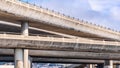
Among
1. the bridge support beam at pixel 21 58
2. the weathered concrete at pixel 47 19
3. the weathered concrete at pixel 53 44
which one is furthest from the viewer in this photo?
the weathered concrete at pixel 47 19

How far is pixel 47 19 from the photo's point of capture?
65.3m

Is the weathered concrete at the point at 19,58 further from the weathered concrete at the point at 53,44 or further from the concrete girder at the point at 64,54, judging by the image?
the concrete girder at the point at 64,54

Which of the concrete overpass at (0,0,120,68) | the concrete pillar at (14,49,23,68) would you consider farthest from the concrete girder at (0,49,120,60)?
the concrete pillar at (14,49,23,68)

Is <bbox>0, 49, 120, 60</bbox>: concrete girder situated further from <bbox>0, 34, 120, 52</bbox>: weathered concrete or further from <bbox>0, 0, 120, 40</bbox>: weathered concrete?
<bbox>0, 0, 120, 40</bbox>: weathered concrete

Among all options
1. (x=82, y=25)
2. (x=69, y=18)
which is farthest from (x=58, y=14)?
(x=82, y=25)

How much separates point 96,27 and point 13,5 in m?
26.8

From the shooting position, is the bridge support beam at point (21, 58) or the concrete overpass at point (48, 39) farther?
the bridge support beam at point (21, 58)

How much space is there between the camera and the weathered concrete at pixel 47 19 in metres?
57.5

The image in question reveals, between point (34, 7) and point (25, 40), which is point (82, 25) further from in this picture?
point (25, 40)

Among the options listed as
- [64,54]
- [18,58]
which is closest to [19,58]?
[18,58]

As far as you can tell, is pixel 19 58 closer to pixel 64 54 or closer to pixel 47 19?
pixel 64 54

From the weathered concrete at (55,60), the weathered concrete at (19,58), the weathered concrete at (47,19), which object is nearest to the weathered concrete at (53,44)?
the weathered concrete at (19,58)

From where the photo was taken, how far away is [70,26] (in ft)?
233

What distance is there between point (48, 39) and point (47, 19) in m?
7.58
